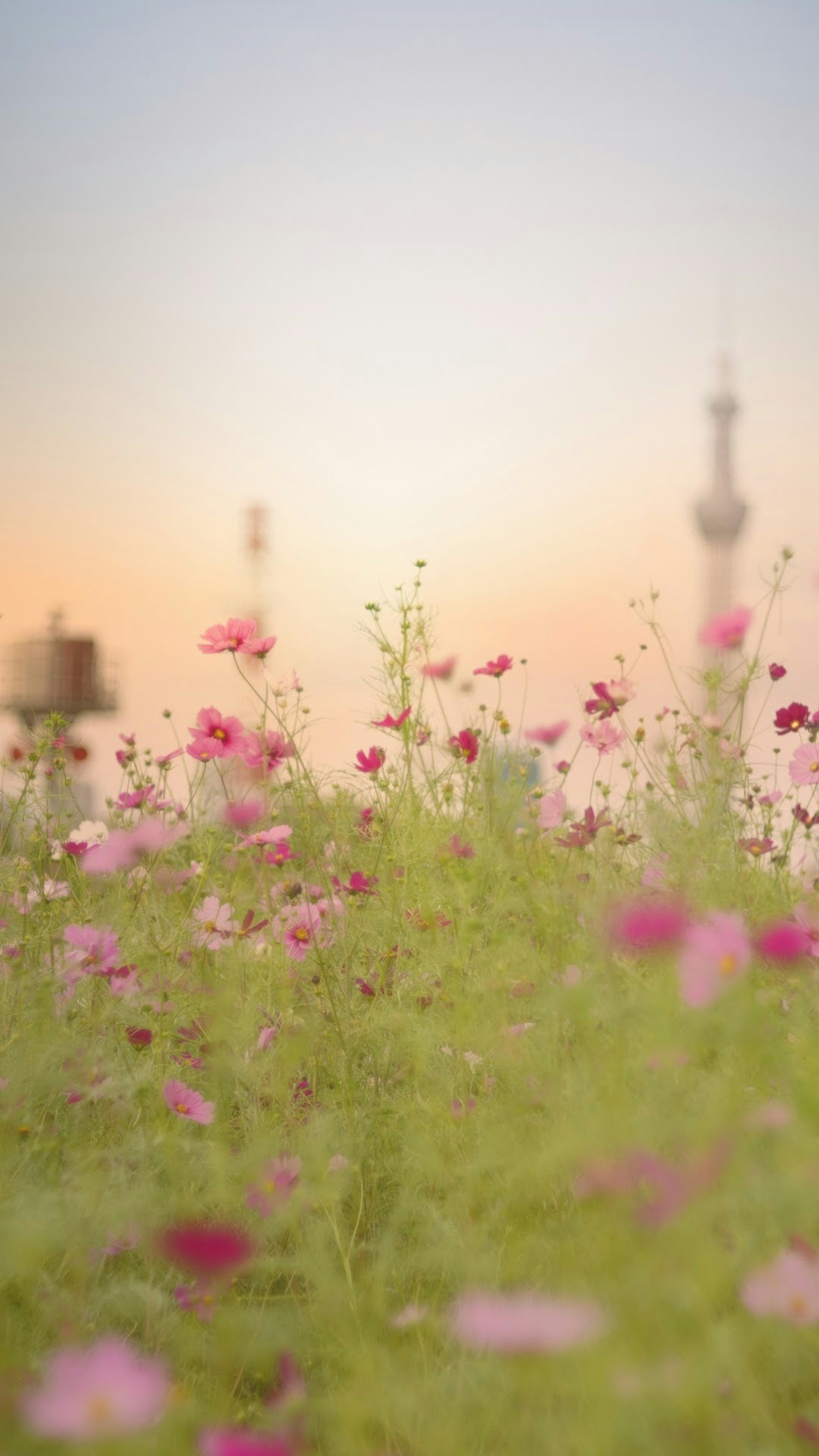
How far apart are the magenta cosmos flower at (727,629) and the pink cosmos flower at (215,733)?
0.96 metres

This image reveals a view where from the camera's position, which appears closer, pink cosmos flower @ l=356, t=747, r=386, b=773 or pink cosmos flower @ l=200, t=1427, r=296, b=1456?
pink cosmos flower @ l=200, t=1427, r=296, b=1456

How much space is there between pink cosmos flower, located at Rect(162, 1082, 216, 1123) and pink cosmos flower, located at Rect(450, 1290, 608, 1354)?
2.96ft

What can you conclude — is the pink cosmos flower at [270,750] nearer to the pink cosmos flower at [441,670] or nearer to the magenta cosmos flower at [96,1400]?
the pink cosmos flower at [441,670]

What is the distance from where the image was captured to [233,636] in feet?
6.45

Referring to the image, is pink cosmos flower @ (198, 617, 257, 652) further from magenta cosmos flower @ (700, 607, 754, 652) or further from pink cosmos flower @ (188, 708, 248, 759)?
magenta cosmos flower @ (700, 607, 754, 652)

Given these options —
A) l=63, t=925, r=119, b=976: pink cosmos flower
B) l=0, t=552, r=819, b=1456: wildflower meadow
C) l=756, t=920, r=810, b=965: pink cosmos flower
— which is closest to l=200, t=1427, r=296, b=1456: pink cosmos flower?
l=0, t=552, r=819, b=1456: wildflower meadow

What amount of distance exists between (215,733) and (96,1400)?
1.51 metres

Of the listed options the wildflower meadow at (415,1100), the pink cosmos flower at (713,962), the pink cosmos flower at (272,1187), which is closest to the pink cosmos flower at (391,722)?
the wildflower meadow at (415,1100)

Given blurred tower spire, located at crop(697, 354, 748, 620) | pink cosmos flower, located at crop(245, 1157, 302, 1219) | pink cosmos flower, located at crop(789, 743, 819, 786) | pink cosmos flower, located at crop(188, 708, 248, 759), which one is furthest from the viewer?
blurred tower spire, located at crop(697, 354, 748, 620)

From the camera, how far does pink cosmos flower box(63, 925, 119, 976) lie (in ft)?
6.18

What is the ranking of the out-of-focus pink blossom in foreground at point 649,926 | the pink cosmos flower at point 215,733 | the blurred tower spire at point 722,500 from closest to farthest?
the out-of-focus pink blossom in foreground at point 649,926 < the pink cosmos flower at point 215,733 < the blurred tower spire at point 722,500

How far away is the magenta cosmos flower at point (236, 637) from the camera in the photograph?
6.40ft

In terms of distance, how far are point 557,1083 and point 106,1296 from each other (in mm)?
595

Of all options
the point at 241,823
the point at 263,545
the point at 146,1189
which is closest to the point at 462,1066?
the point at 146,1189
